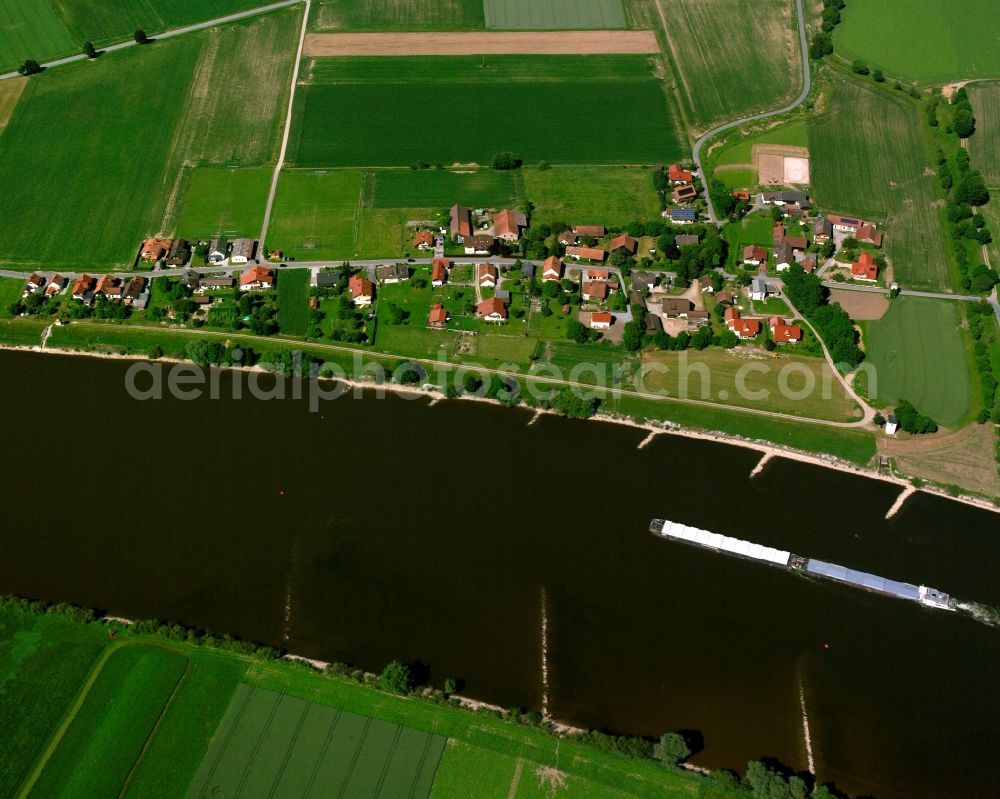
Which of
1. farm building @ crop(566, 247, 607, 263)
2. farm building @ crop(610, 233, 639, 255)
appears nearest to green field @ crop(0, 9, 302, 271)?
farm building @ crop(566, 247, 607, 263)

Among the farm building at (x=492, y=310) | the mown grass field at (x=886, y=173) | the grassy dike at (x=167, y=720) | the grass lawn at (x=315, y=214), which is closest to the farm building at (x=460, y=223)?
the farm building at (x=492, y=310)

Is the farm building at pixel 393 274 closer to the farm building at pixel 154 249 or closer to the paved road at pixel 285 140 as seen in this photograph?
the paved road at pixel 285 140

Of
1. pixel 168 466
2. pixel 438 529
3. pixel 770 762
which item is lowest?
pixel 770 762

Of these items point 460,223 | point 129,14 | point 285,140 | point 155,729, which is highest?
point 129,14

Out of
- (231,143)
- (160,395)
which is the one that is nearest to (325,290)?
(160,395)

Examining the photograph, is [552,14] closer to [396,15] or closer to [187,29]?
[396,15]

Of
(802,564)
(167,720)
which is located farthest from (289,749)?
(802,564)

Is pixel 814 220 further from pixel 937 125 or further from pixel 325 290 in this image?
pixel 325 290
